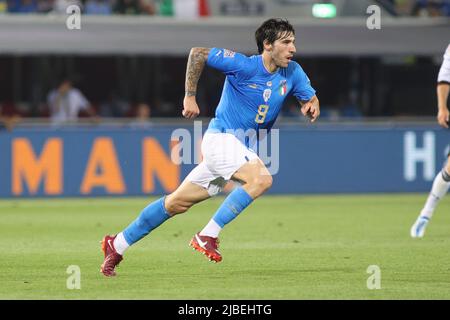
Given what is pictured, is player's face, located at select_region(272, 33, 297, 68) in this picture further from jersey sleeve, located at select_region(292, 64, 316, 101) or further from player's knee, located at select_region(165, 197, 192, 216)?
player's knee, located at select_region(165, 197, 192, 216)

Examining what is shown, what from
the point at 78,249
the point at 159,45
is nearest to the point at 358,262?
the point at 78,249

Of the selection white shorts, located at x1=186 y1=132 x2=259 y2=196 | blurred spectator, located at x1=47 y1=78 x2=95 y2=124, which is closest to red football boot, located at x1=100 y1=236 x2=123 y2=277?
white shorts, located at x1=186 y1=132 x2=259 y2=196

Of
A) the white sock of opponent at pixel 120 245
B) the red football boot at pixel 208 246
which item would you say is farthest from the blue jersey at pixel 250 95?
the white sock of opponent at pixel 120 245

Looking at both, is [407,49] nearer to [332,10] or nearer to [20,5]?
[332,10]

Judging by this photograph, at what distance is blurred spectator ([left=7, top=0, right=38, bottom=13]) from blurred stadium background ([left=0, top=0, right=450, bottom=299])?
0.09ft

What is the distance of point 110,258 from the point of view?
10703 mm

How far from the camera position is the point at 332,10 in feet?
89.4

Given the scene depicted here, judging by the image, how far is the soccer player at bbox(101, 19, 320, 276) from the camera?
34.7ft

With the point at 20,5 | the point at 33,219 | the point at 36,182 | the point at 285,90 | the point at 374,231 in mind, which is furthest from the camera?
the point at 20,5

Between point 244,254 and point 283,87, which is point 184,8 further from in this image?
point 283,87

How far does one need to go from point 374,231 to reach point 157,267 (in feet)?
16.4

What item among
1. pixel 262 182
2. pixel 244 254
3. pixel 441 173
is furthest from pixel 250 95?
pixel 441 173

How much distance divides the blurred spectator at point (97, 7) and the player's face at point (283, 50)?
15.5m

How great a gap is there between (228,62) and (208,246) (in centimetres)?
165
